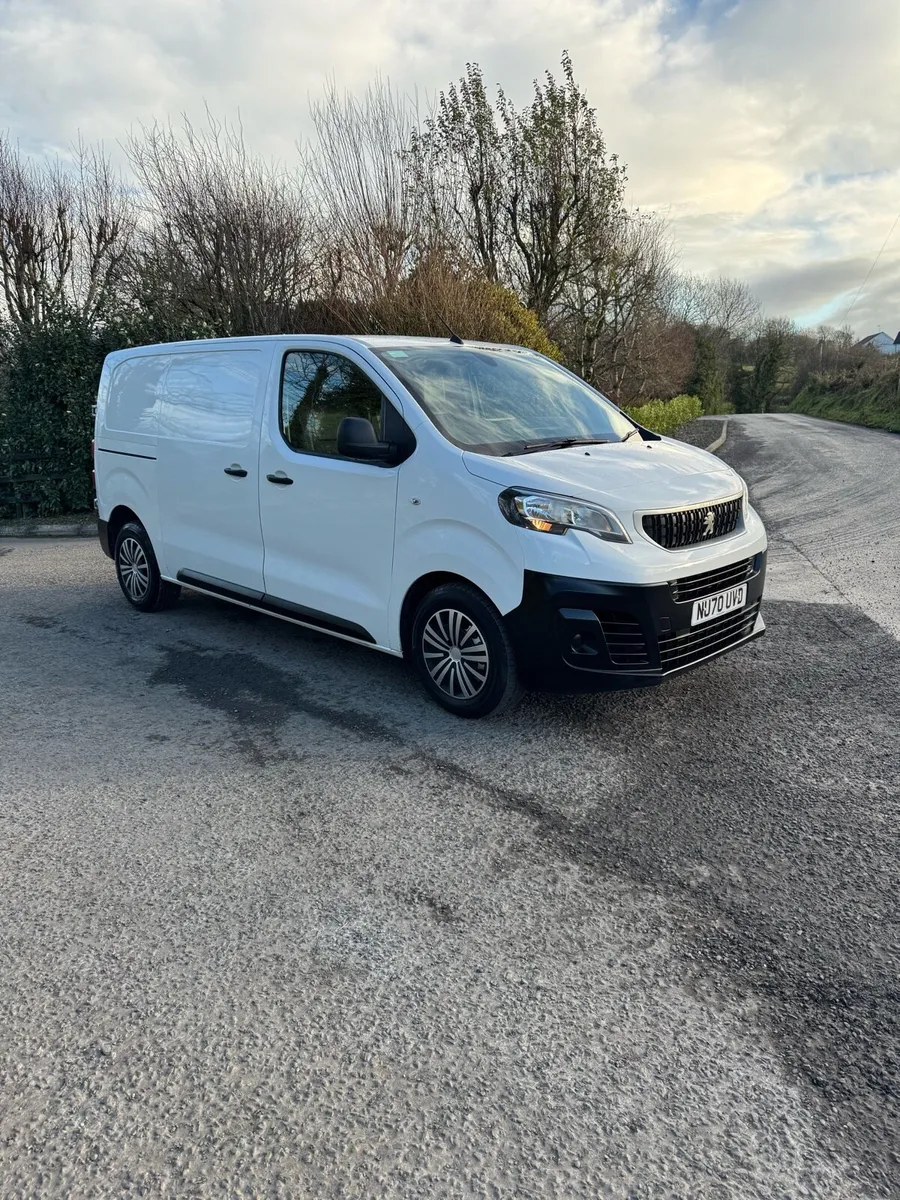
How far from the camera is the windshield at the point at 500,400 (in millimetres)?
4449

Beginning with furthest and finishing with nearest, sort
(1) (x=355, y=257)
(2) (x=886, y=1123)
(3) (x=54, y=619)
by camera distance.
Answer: (1) (x=355, y=257) → (3) (x=54, y=619) → (2) (x=886, y=1123)

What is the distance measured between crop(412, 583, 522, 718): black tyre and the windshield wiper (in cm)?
85

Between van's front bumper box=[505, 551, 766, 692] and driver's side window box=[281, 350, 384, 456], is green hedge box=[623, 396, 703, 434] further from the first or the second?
van's front bumper box=[505, 551, 766, 692]

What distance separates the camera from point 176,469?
5.90 m

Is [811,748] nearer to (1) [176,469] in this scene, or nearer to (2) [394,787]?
(2) [394,787]

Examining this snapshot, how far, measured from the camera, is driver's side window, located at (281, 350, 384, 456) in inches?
185

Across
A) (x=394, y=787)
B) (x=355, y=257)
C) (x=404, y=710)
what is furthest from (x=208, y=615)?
(x=355, y=257)

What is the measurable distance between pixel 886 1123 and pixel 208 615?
222 inches

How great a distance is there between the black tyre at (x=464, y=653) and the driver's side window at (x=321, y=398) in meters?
1.09

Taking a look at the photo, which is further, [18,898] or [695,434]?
[695,434]

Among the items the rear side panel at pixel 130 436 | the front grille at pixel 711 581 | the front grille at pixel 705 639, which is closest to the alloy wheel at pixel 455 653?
the front grille at pixel 705 639

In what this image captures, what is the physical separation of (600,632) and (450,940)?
1657 mm

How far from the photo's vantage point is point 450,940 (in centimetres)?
263

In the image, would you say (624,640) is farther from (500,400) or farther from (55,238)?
(55,238)
